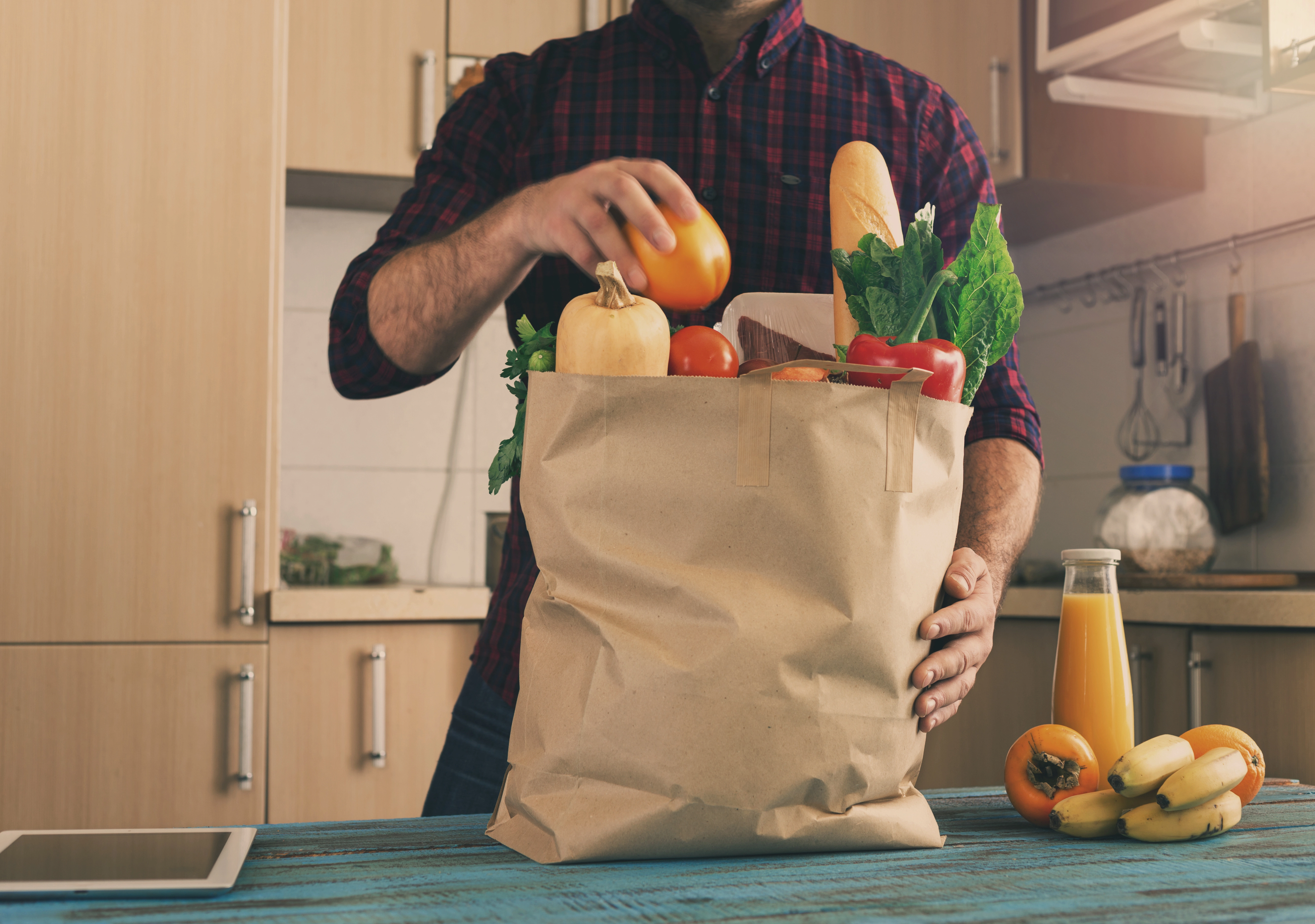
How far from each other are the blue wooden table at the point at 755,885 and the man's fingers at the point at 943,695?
76mm

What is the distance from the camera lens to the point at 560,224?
703 mm

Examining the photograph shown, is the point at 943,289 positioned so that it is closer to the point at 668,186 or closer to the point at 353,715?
the point at 668,186

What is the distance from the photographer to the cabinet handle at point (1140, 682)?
1.76 m

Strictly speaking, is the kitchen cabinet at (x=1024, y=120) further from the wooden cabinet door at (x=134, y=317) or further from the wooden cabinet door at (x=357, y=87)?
the wooden cabinet door at (x=134, y=317)

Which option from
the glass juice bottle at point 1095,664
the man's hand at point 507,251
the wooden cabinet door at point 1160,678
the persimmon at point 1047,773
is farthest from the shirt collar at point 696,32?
the wooden cabinet door at point 1160,678

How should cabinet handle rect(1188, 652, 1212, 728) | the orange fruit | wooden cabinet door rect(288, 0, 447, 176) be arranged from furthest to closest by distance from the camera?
wooden cabinet door rect(288, 0, 447, 176), cabinet handle rect(1188, 652, 1212, 728), the orange fruit

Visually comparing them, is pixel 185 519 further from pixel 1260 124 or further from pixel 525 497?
pixel 1260 124

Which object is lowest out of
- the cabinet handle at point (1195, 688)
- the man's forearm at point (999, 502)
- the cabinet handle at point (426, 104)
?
the cabinet handle at point (1195, 688)

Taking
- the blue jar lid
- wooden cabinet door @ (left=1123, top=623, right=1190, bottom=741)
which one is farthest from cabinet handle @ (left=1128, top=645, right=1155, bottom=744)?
the blue jar lid

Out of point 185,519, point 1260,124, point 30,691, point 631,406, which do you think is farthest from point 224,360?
point 1260,124

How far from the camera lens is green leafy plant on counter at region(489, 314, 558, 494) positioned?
64cm

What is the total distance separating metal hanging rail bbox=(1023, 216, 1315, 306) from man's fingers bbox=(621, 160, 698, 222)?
1605mm

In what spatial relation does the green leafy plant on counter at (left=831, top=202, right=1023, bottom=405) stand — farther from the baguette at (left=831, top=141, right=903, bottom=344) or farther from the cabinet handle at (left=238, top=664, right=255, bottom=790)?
the cabinet handle at (left=238, top=664, right=255, bottom=790)

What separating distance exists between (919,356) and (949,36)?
6.64 ft
